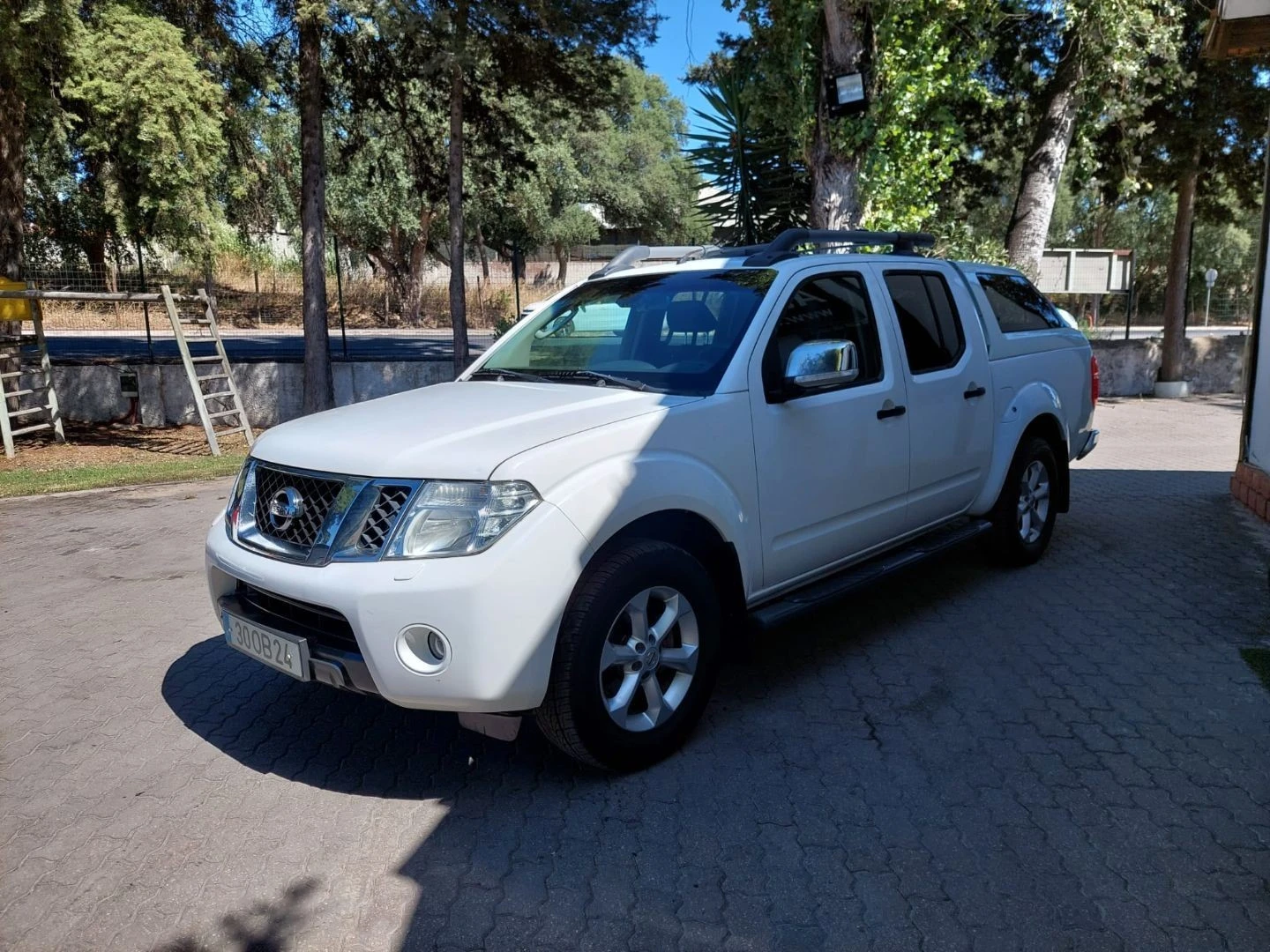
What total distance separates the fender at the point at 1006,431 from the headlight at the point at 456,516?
331 centimetres

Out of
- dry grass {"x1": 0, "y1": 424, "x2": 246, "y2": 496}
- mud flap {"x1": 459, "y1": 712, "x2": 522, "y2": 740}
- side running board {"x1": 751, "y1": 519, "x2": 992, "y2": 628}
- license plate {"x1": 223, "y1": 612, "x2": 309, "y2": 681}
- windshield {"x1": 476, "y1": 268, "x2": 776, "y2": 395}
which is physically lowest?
dry grass {"x1": 0, "y1": 424, "x2": 246, "y2": 496}

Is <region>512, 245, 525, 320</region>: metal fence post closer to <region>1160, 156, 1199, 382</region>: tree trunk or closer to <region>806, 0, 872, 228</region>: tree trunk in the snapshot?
<region>806, 0, 872, 228</region>: tree trunk

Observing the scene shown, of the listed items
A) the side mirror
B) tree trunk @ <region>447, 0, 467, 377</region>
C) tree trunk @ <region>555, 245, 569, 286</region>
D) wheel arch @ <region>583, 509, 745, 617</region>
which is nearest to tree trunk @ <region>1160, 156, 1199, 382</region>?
tree trunk @ <region>447, 0, 467, 377</region>

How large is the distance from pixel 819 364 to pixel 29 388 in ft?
45.6

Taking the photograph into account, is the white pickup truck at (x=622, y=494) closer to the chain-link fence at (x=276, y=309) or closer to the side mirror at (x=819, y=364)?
the side mirror at (x=819, y=364)

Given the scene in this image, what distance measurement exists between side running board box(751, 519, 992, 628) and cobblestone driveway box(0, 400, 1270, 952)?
1.45 feet

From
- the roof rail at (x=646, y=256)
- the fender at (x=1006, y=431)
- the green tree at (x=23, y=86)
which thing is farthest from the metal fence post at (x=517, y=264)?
the fender at (x=1006, y=431)

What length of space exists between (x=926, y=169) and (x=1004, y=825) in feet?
27.5

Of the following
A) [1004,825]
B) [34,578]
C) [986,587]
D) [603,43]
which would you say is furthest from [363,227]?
[1004,825]

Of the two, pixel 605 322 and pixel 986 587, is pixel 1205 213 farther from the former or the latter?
pixel 605 322

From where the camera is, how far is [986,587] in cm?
577

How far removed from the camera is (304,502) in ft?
11.3

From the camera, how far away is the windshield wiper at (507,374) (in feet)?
14.2

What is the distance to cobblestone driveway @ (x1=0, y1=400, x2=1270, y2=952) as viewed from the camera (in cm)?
275
